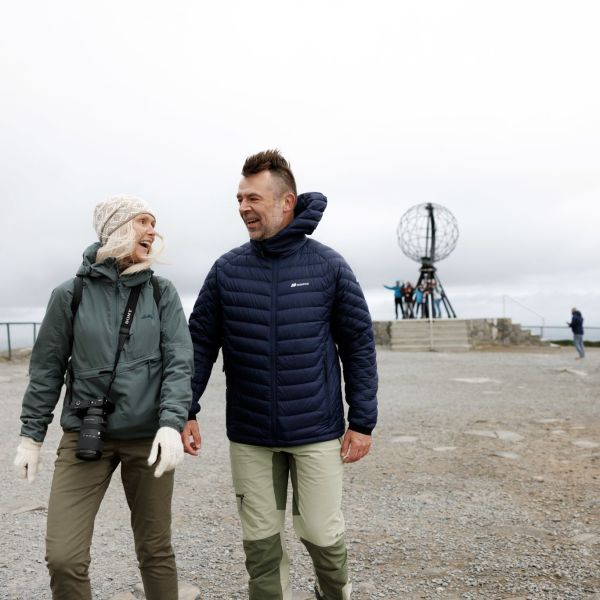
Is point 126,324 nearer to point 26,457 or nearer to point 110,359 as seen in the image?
point 110,359

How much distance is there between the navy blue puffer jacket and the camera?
9.00 ft

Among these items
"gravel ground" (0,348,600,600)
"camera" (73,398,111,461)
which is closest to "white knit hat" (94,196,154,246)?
"camera" (73,398,111,461)

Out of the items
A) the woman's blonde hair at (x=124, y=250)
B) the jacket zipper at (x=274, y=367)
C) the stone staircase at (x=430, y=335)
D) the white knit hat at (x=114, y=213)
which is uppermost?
the white knit hat at (x=114, y=213)

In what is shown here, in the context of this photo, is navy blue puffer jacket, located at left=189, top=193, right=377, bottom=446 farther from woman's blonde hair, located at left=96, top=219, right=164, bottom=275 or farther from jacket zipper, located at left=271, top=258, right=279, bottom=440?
woman's blonde hair, located at left=96, top=219, right=164, bottom=275

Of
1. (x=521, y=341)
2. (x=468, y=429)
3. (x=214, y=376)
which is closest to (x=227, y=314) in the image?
(x=468, y=429)

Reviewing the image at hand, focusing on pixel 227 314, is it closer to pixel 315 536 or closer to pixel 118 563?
pixel 315 536

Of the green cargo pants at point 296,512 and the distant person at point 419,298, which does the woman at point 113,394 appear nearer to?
the green cargo pants at point 296,512

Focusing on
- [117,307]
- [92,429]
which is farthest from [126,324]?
[92,429]

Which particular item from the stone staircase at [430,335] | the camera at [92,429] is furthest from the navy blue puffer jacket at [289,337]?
the stone staircase at [430,335]

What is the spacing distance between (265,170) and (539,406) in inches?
318

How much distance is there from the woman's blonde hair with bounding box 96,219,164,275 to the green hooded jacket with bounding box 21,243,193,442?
0.04 m

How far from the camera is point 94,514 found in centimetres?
247

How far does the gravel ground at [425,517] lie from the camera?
354cm

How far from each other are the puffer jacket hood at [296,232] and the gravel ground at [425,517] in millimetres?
1886
